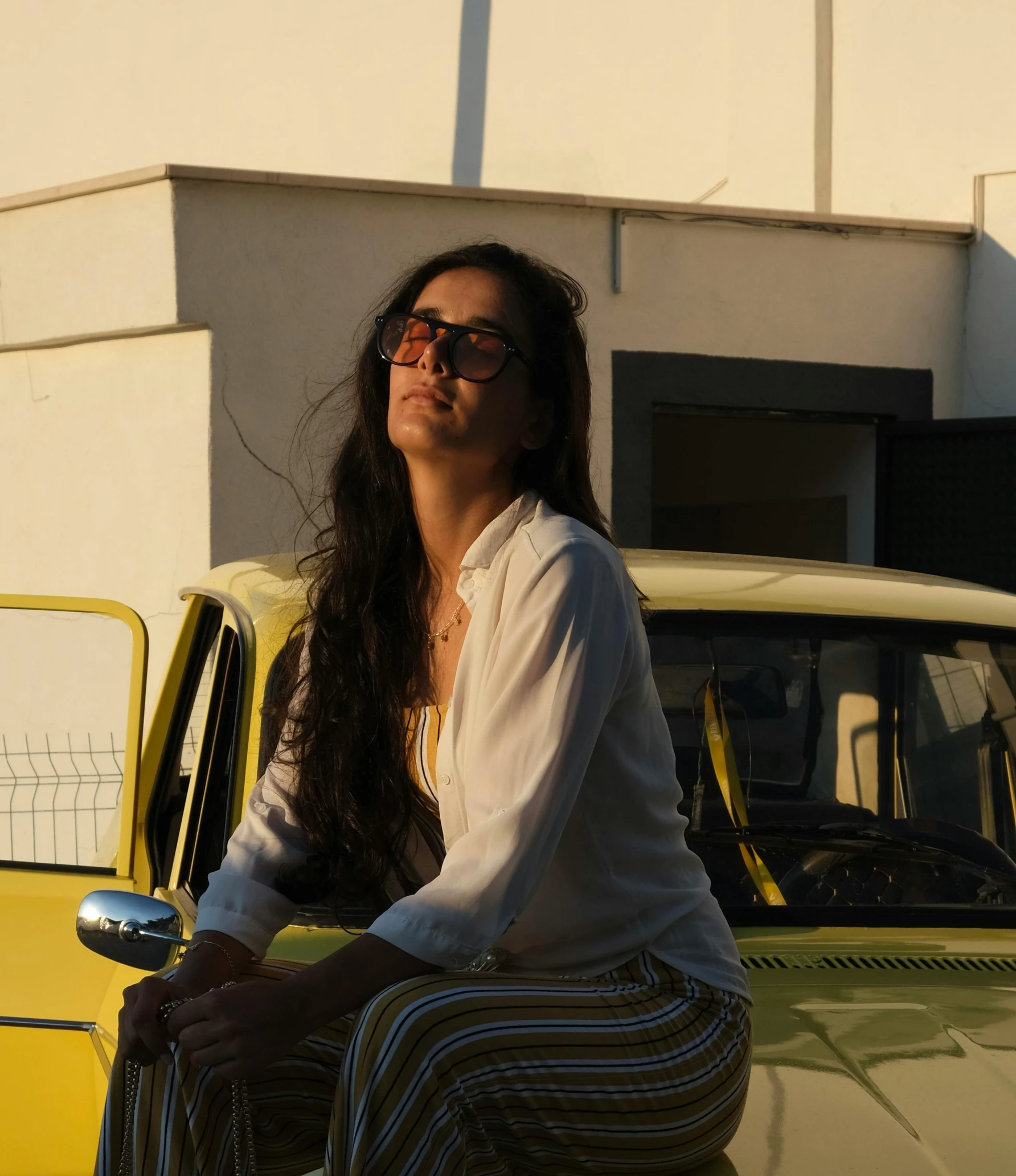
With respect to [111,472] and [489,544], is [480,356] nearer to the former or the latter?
[489,544]

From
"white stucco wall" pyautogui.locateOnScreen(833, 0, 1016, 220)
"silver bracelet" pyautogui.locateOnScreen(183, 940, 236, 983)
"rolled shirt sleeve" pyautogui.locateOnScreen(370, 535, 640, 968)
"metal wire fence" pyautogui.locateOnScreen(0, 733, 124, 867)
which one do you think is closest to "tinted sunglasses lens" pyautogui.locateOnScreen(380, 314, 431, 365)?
"rolled shirt sleeve" pyautogui.locateOnScreen(370, 535, 640, 968)

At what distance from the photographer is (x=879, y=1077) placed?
1.90m

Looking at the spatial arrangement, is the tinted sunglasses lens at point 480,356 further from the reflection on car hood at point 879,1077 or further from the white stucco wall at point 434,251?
the white stucco wall at point 434,251

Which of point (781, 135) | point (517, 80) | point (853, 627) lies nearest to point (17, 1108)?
point (853, 627)

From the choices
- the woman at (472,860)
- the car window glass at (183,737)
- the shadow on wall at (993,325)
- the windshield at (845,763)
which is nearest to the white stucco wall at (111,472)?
the car window glass at (183,737)

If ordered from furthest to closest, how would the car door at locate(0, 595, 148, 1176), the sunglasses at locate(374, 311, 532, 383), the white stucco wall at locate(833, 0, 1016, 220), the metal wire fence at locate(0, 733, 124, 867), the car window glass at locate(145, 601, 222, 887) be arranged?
1. the white stucco wall at locate(833, 0, 1016, 220)
2. the metal wire fence at locate(0, 733, 124, 867)
3. the car window glass at locate(145, 601, 222, 887)
4. the car door at locate(0, 595, 148, 1176)
5. the sunglasses at locate(374, 311, 532, 383)

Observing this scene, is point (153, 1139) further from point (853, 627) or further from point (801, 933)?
point (853, 627)

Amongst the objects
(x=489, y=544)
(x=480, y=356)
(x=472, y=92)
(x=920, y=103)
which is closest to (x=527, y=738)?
(x=489, y=544)

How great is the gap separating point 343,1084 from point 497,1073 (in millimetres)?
167

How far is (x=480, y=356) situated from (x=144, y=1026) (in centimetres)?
98

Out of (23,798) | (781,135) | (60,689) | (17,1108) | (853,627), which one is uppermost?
(781,135)

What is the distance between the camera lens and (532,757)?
5.55 ft

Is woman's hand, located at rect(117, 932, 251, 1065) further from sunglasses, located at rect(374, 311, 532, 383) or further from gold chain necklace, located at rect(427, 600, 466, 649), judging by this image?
sunglasses, located at rect(374, 311, 532, 383)

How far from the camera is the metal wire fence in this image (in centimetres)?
325
